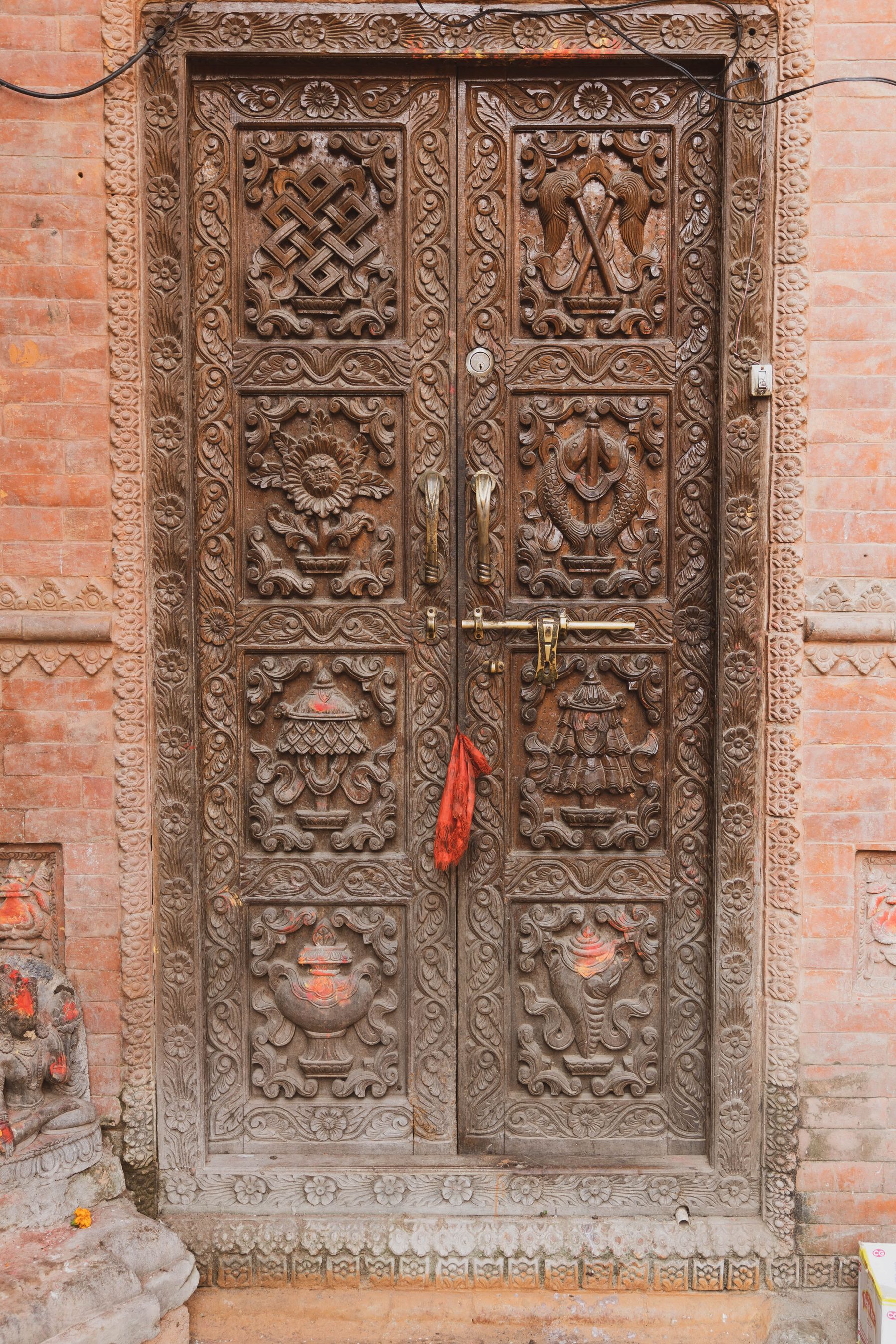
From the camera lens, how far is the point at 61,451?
102 inches

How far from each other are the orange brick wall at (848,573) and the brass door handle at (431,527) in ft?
3.40

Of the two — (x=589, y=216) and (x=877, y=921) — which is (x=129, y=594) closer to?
(x=589, y=216)

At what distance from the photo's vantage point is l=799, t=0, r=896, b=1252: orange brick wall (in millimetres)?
2502

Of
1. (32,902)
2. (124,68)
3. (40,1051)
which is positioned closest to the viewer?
(124,68)

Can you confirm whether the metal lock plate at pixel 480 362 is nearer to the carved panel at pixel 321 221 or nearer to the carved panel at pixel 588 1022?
the carved panel at pixel 321 221

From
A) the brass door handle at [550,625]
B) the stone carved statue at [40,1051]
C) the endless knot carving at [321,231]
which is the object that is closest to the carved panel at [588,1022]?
the brass door handle at [550,625]

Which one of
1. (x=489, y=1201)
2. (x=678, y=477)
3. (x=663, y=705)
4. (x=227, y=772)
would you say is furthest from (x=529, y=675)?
(x=489, y=1201)

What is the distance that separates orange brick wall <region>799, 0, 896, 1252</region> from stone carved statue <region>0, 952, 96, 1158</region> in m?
2.09

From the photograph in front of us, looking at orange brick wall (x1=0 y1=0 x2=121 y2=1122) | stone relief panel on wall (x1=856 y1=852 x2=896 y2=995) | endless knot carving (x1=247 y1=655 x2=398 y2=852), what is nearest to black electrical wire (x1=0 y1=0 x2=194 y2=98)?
orange brick wall (x1=0 y1=0 x2=121 y2=1122)

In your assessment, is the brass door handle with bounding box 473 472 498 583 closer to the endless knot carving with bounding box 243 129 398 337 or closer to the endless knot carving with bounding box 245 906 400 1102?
the endless knot carving with bounding box 243 129 398 337

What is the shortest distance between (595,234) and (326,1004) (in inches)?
92.8

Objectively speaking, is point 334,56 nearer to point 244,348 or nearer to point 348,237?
point 348,237

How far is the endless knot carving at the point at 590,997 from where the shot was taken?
2.78 metres

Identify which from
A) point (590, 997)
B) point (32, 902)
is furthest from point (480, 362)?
point (32, 902)
